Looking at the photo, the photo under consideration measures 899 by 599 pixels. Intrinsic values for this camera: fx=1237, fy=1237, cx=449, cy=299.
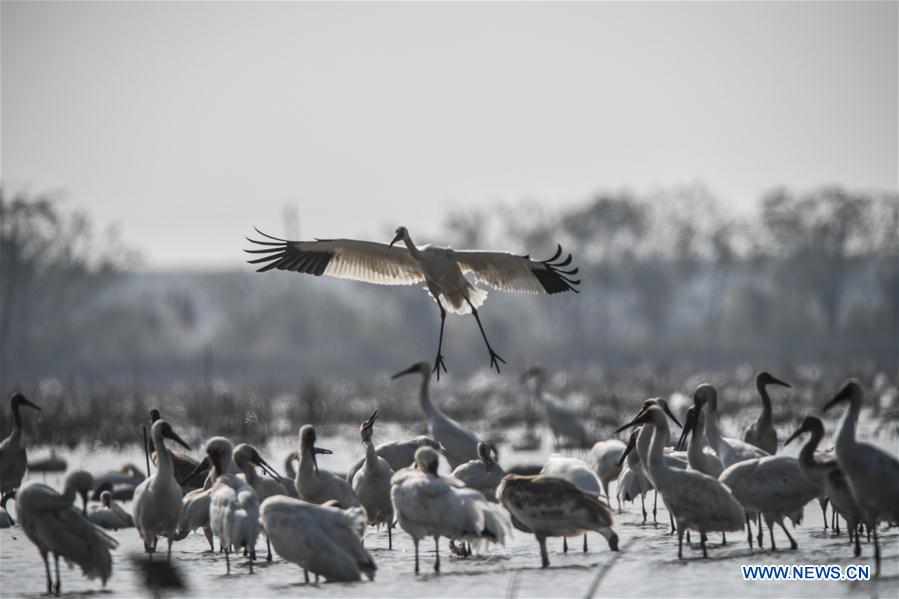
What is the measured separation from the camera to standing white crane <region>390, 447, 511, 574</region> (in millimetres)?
7945

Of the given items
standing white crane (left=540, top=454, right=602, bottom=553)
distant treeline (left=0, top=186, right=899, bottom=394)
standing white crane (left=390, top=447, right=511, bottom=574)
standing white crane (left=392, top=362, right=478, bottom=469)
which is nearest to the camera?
standing white crane (left=390, top=447, right=511, bottom=574)

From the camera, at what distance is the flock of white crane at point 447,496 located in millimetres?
7645

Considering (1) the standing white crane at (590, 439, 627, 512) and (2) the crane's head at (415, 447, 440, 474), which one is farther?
(1) the standing white crane at (590, 439, 627, 512)

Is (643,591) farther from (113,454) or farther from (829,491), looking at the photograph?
(113,454)

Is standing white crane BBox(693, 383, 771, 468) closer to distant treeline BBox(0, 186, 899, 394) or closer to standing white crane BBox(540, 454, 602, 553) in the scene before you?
standing white crane BBox(540, 454, 602, 553)

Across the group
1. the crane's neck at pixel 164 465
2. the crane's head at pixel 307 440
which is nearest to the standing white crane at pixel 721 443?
the crane's head at pixel 307 440

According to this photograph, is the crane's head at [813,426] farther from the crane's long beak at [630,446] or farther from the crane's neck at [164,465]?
the crane's neck at [164,465]

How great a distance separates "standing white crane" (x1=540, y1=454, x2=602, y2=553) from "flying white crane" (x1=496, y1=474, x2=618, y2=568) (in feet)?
2.29

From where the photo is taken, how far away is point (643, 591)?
23.9ft

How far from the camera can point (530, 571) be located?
8.10 metres

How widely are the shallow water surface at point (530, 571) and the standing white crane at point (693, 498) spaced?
9.7 inches

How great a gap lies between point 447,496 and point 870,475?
8.59 feet

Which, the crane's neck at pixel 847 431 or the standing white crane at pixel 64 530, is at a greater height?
the crane's neck at pixel 847 431

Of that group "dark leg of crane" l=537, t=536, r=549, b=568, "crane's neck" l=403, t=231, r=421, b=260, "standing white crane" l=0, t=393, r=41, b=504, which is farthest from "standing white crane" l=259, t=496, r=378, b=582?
"crane's neck" l=403, t=231, r=421, b=260
